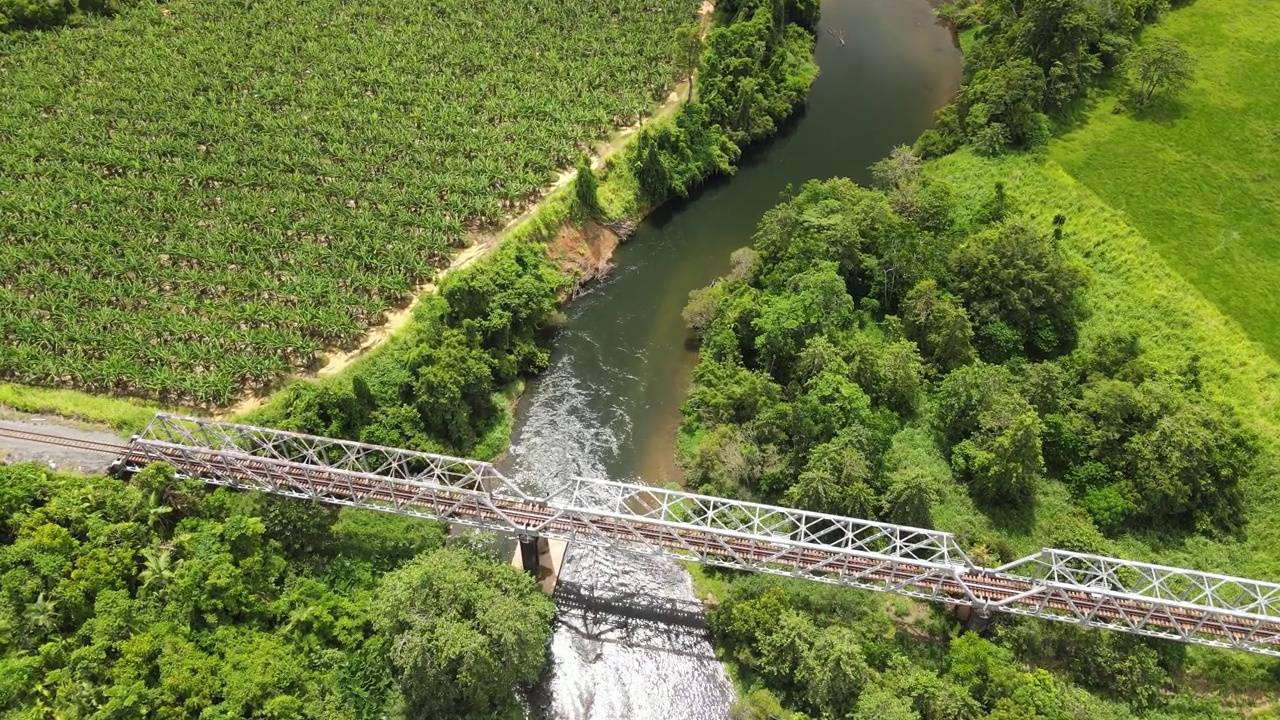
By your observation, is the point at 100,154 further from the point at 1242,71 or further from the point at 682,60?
the point at 1242,71

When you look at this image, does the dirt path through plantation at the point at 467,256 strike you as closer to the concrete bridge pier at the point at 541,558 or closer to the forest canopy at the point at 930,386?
the forest canopy at the point at 930,386

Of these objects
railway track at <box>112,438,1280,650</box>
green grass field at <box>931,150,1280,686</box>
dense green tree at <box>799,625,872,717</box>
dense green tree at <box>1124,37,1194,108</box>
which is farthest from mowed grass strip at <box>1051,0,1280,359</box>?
dense green tree at <box>799,625,872,717</box>

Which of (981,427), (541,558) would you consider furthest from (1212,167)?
(541,558)

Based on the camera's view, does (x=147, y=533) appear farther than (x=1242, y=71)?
No

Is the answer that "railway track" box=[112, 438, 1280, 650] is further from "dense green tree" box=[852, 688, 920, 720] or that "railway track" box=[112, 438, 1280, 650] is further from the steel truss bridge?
"dense green tree" box=[852, 688, 920, 720]

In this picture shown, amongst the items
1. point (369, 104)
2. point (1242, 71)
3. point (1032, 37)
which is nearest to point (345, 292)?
point (369, 104)

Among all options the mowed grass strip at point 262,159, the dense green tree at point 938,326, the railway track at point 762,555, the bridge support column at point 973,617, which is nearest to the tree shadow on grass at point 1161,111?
the dense green tree at point 938,326
